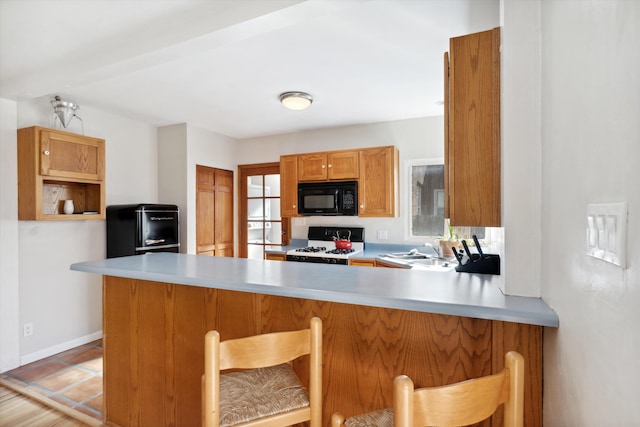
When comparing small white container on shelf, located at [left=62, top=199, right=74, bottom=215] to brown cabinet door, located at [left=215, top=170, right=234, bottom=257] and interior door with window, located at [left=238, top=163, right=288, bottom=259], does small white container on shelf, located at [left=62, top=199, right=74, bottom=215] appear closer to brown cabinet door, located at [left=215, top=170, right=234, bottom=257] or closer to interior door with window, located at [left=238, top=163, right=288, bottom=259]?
brown cabinet door, located at [left=215, top=170, right=234, bottom=257]

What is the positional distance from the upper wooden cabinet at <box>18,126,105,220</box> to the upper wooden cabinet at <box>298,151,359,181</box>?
2164mm

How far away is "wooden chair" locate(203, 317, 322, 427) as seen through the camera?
93 centimetres

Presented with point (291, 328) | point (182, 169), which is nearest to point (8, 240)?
point (182, 169)

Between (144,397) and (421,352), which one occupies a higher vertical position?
(421,352)

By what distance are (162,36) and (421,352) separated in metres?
2.13

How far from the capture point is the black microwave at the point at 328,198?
12.7 ft

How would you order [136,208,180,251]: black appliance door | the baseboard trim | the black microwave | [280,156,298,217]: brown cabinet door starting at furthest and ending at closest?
[280,156,298,217]: brown cabinet door → the black microwave → [136,208,180,251]: black appliance door → the baseboard trim

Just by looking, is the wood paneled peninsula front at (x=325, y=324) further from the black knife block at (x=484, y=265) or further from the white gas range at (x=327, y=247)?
the white gas range at (x=327, y=247)

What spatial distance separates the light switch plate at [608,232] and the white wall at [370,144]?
129 inches

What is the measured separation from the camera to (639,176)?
1.63ft

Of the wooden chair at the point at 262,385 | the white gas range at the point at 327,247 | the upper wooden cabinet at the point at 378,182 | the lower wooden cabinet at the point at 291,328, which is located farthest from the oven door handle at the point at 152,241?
the wooden chair at the point at 262,385

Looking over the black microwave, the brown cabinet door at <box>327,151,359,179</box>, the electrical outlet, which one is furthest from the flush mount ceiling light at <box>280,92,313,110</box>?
the electrical outlet

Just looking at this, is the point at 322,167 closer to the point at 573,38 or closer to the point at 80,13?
the point at 80,13

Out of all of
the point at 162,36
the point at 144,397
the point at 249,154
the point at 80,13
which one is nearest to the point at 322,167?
the point at 249,154
